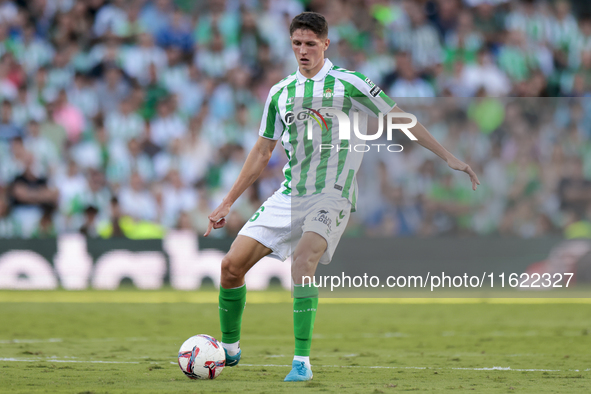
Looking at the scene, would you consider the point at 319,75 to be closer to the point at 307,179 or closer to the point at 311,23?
the point at 311,23

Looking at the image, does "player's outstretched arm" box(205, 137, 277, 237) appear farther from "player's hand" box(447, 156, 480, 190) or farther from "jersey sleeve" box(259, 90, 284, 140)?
"player's hand" box(447, 156, 480, 190)

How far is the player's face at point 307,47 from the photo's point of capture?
5327 mm

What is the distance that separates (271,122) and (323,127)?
43 centimetres

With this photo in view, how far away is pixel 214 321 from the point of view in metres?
9.05

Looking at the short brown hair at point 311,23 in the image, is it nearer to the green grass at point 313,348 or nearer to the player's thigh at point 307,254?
the player's thigh at point 307,254

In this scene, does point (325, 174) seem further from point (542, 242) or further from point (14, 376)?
point (542, 242)

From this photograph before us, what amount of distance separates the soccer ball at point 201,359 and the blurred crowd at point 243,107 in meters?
7.41

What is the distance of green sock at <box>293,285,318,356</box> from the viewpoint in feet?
16.9

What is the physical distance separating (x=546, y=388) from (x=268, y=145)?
2.46 m

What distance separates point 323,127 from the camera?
214 inches

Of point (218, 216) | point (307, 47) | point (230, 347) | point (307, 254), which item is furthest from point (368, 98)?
point (230, 347)

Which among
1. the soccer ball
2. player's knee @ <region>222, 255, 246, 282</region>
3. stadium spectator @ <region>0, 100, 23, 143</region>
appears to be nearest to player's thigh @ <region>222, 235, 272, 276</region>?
player's knee @ <region>222, 255, 246, 282</region>

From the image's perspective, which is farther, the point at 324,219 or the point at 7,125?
the point at 7,125

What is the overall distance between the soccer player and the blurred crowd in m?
7.06
